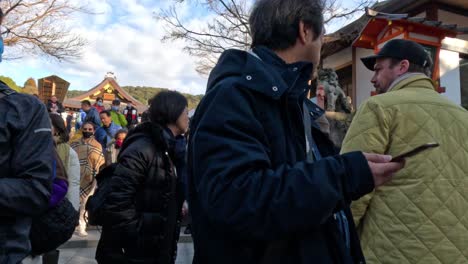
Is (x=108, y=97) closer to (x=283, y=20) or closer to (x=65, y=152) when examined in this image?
(x=65, y=152)

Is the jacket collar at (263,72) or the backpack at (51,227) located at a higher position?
the jacket collar at (263,72)

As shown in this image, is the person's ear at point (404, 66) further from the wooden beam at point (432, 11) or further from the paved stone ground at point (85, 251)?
the wooden beam at point (432, 11)

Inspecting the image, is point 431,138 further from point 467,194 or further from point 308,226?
point 308,226

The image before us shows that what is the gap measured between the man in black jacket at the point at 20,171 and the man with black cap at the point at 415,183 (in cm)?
141

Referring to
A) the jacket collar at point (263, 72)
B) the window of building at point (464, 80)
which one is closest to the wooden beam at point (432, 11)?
the window of building at point (464, 80)

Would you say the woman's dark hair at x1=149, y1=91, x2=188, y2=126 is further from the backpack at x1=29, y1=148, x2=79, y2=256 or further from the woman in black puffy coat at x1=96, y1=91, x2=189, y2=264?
the backpack at x1=29, y1=148, x2=79, y2=256

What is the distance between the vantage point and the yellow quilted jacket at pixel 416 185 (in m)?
1.92

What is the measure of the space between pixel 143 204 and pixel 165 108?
0.75m

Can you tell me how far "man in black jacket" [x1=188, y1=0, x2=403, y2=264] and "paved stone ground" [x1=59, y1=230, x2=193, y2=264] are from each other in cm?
486

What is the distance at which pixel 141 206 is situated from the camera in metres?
2.70

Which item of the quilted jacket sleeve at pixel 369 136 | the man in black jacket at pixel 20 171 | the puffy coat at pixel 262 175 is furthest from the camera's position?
the quilted jacket sleeve at pixel 369 136

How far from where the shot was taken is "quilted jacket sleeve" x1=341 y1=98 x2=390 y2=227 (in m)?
2.02

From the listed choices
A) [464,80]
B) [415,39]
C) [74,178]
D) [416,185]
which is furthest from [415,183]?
[464,80]

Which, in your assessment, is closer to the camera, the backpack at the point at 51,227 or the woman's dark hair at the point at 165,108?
the backpack at the point at 51,227
